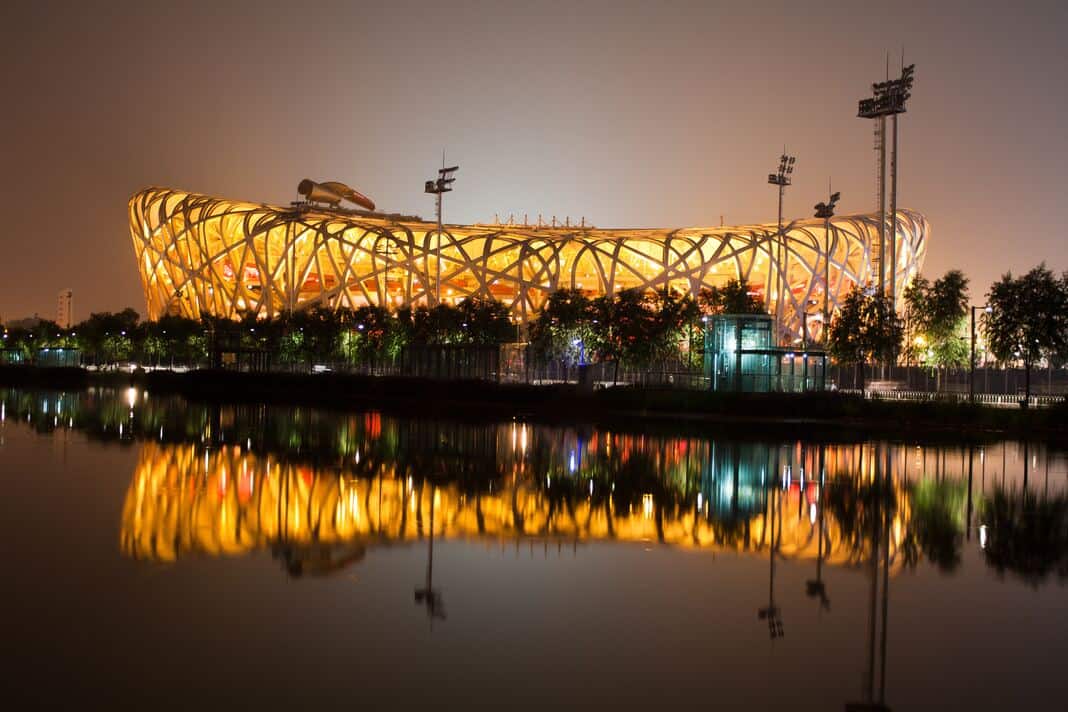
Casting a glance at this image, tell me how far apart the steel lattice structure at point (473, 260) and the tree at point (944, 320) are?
35.2 m

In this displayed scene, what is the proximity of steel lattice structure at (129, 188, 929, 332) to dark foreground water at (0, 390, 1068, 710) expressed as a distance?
72810mm

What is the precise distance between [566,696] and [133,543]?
7767 mm

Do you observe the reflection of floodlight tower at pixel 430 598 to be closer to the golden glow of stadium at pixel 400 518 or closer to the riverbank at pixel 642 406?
the golden glow of stadium at pixel 400 518

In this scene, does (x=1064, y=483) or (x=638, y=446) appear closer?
(x=1064, y=483)

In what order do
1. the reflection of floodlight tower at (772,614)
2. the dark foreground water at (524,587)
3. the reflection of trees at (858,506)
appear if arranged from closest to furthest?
the dark foreground water at (524,587) < the reflection of floodlight tower at (772,614) < the reflection of trees at (858,506)

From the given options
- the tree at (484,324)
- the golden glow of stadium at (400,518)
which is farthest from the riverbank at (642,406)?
the golden glow of stadium at (400,518)

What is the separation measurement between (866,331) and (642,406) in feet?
46.3

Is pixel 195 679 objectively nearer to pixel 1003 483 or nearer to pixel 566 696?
pixel 566 696

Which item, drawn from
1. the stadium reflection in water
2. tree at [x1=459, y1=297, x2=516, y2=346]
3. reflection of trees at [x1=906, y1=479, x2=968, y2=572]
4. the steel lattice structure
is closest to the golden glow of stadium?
the stadium reflection in water

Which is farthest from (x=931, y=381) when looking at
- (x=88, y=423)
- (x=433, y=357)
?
(x=88, y=423)

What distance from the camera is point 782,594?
450 inches

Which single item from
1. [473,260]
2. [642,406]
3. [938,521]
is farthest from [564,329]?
[938,521]

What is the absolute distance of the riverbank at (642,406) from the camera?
124 feet

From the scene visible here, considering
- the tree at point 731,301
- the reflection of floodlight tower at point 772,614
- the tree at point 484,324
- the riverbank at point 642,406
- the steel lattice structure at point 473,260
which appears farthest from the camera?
the steel lattice structure at point 473,260
